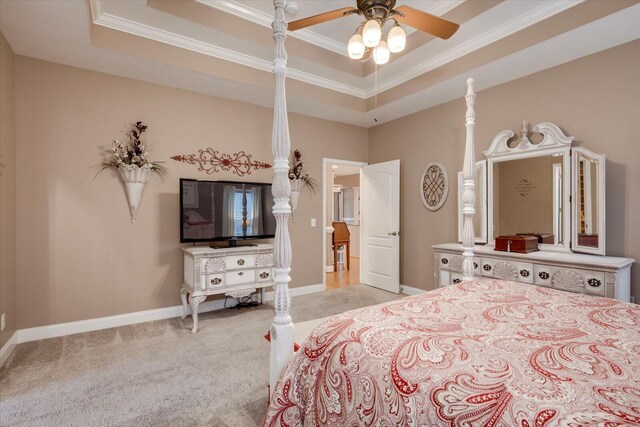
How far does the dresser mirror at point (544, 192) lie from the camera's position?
280 cm

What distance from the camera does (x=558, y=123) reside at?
310cm

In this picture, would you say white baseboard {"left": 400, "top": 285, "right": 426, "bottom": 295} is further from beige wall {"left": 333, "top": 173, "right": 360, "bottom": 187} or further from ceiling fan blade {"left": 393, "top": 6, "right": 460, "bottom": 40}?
beige wall {"left": 333, "top": 173, "right": 360, "bottom": 187}

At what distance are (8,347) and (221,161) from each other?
8.60 feet

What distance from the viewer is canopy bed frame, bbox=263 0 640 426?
2.70 feet

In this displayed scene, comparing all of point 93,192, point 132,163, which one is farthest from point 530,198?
point 93,192

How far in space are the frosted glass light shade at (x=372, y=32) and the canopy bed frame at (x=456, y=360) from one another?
688mm

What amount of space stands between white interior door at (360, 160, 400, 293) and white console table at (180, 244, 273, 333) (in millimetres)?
1906

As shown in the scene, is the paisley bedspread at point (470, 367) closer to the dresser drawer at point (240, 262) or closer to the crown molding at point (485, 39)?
the dresser drawer at point (240, 262)

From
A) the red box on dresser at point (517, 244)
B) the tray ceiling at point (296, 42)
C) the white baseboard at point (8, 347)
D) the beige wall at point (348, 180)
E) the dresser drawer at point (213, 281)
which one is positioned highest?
the tray ceiling at point (296, 42)

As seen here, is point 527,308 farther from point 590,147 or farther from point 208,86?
point 208,86

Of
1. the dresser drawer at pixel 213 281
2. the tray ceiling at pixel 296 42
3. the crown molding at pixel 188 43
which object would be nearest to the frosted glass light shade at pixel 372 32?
the tray ceiling at pixel 296 42

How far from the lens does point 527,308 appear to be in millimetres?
1549

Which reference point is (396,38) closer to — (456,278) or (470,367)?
(470,367)

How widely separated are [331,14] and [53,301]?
3588 mm
